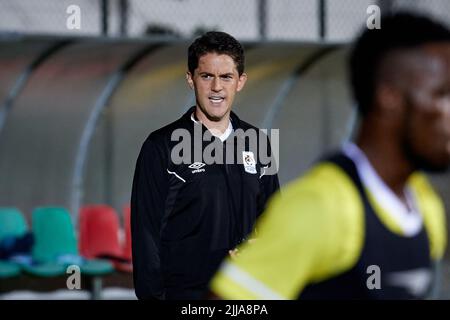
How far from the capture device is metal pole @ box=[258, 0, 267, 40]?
12984mm

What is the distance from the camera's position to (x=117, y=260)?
9102 millimetres

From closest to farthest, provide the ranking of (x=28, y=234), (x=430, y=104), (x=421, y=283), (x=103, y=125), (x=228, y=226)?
1. (x=430, y=104)
2. (x=421, y=283)
3. (x=228, y=226)
4. (x=28, y=234)
5. (x=103, y=125)

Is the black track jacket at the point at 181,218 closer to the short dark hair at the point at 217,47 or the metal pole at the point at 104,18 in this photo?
the short dark hair at the point at 217,47

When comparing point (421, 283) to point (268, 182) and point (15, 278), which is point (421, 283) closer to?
point (268, 182)

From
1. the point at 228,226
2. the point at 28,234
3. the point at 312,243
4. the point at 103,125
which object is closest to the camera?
the point at 312,243

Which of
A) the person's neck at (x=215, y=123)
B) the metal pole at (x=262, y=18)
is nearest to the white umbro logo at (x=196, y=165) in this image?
the person's neck at (x=215, y=123)

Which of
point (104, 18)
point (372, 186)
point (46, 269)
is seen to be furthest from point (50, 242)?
point (372, 186)

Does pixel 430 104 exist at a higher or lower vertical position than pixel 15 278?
higher

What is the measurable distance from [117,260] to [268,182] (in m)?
5.31

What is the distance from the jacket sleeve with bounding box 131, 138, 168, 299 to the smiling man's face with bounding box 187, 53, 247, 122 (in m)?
0.25

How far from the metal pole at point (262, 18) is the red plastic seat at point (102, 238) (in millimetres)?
3940

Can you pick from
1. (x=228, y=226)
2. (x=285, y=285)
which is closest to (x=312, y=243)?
(x=285, y=285)

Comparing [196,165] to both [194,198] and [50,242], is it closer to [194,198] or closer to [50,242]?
[194,198]

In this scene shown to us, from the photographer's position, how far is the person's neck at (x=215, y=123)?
3.97 meters
